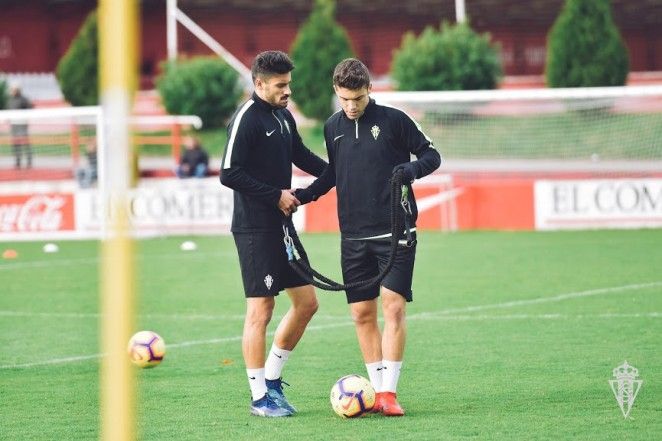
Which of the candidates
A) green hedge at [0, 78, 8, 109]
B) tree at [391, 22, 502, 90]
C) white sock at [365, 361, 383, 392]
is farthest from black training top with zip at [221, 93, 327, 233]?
green hedge at [0, 78, 8, 109]

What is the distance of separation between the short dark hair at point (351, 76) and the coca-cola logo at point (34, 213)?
55.3 ft

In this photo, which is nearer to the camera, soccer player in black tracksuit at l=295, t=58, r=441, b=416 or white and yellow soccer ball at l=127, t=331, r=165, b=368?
soccer player in black tracksuit at l=295, t=58, r=441, b=416

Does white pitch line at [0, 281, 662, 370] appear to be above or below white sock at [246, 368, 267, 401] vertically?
below

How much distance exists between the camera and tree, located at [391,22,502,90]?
35281 millimetres

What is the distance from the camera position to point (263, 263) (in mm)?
8047

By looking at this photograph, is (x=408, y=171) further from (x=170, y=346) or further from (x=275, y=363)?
(x=170, y=346)

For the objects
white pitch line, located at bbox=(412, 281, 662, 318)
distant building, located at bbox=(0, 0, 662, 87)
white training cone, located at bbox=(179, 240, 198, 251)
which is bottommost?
Answer: white pitch line, located at bbox=(412, 281, 662, 318)

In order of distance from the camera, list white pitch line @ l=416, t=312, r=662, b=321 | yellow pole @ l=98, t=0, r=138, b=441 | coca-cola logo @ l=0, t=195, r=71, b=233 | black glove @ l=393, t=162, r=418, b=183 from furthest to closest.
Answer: coca-cola logo @ l=0, t=195, r=71, b=233
white pitch line @ l=416, t=312, r=662, b=321
black glove @ l=393, t=162, r=418, b=183
yellow pole @ l=98, t=0, r=138, b=441

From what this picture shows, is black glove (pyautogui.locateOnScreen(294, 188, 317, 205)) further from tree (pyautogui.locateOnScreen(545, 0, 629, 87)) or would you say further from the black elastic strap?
tree (pyautogui.locateOnScreen(545, 0, 629, 87))

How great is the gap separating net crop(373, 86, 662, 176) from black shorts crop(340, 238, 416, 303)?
1608 centimetres

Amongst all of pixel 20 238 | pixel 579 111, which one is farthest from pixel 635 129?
pixel 20 238

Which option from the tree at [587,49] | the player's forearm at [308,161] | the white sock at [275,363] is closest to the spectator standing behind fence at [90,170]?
the tree at [587,49]

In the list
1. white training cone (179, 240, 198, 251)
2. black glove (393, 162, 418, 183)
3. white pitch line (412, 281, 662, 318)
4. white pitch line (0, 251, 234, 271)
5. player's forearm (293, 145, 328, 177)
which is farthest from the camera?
white training cone (179, 240, 198, 251)

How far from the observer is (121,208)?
12.4ft
